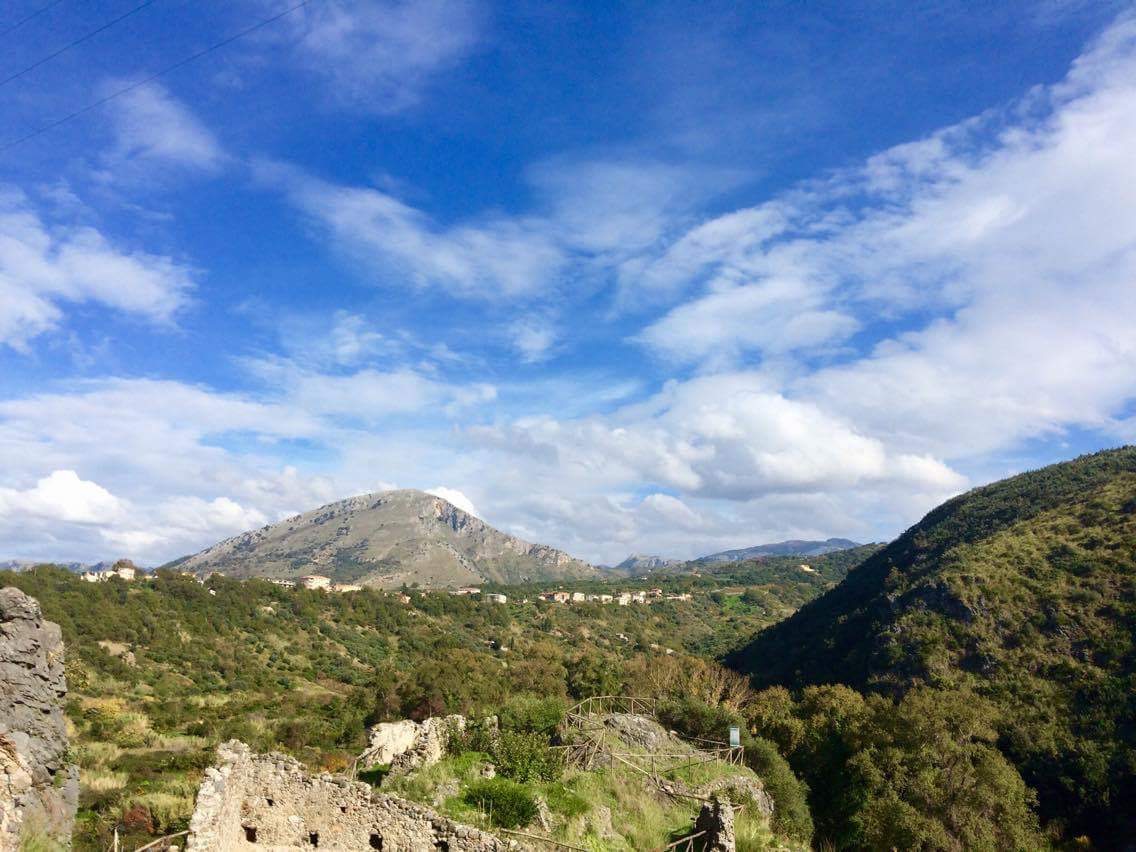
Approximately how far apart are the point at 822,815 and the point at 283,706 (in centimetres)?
3757

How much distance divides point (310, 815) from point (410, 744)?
14.6ft

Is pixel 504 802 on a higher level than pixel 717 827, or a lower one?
higher

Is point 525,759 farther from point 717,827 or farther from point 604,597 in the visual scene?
→ point 604,597

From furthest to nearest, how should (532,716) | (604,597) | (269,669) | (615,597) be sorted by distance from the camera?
(604,597) → (615,597) → (269,669) → (532,716)

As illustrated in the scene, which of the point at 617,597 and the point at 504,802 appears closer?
the point at 504,802

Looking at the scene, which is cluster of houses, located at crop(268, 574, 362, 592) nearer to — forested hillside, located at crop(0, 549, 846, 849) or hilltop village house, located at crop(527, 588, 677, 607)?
forested hillside, located at crop(0, 549, 846, 849)

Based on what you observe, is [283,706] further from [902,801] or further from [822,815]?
[902,801]

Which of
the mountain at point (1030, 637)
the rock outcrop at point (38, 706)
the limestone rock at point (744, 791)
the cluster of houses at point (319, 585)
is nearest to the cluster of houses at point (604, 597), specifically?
the cluster of houses at point (319, 585)

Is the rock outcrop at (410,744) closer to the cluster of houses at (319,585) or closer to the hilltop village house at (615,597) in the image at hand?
the cluster of houses at (319,585)

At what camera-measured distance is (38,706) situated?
40.8 feet

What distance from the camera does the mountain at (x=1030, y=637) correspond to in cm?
3262

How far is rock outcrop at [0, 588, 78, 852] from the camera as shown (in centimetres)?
1131

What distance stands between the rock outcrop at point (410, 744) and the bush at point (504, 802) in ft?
7.49

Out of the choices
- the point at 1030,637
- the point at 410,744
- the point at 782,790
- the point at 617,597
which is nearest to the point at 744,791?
the point at 782,790
